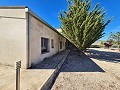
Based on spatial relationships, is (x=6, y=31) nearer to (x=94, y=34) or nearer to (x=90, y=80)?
(x=90, y=80)

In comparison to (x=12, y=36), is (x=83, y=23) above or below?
above

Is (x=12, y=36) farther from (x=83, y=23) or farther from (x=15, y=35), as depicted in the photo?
(x=83, y=23)

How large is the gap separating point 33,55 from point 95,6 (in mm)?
10312

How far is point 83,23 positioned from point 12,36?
26.3 ft

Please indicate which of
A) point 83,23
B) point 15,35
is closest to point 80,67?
point 15,35

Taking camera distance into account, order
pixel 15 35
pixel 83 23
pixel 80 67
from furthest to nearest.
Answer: pixel 83 23, pixel 80 67, pixel 15 35

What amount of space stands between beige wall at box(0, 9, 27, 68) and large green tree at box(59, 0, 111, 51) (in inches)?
293

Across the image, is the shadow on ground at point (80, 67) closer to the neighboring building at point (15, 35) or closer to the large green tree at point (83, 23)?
the neighboring building at point (15, 35)

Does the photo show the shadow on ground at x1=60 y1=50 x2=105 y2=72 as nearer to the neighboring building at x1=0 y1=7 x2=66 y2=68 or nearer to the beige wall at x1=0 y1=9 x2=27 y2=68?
the neighboring building at x1=0 y1=7 x2=66 y2=68

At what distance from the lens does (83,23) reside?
1231 centimetres

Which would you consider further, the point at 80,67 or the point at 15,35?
the point at 80,67

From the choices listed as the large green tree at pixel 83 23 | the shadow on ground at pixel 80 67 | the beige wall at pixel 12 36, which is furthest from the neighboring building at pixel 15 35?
the large green tree at pixel 83 23

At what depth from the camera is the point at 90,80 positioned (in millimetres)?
5250

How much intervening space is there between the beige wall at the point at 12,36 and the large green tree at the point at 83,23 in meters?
7.44
